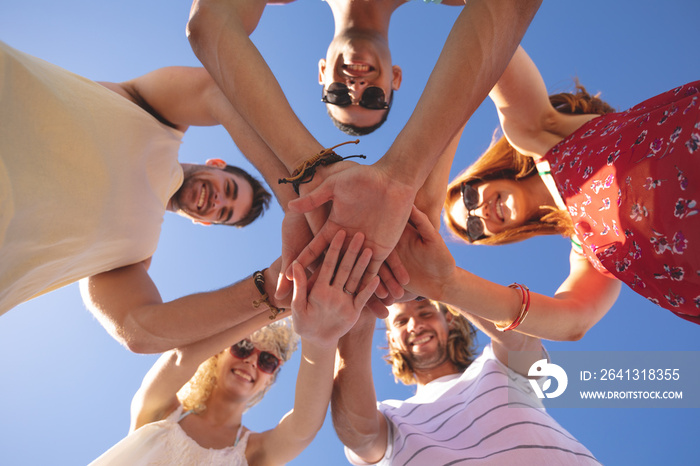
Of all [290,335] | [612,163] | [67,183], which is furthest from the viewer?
[290,335]

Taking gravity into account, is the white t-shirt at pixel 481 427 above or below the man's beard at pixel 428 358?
below

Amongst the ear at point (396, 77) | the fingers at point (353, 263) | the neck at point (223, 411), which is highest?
the ear at point (396, 77)

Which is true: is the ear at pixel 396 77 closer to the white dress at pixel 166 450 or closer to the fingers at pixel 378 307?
the fingers at pixel 378 307

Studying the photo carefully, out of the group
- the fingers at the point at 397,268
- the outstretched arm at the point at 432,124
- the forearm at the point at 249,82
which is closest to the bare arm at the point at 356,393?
the fingers at the point at 397,268

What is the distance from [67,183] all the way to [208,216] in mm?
1873

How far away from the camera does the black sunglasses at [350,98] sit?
10.2ft

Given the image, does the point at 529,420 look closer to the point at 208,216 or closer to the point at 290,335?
the point at 290,335

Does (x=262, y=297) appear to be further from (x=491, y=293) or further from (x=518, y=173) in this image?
(x=518, y=173)

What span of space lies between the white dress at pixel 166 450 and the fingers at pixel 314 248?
1893mm

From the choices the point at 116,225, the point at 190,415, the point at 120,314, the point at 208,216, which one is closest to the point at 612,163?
the point at 116,225

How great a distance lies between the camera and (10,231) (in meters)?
1.55

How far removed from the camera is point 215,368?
13.5 ft

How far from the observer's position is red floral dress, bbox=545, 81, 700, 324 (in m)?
1.79

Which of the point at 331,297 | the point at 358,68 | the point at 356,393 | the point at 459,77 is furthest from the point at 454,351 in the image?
the point at 459,77
